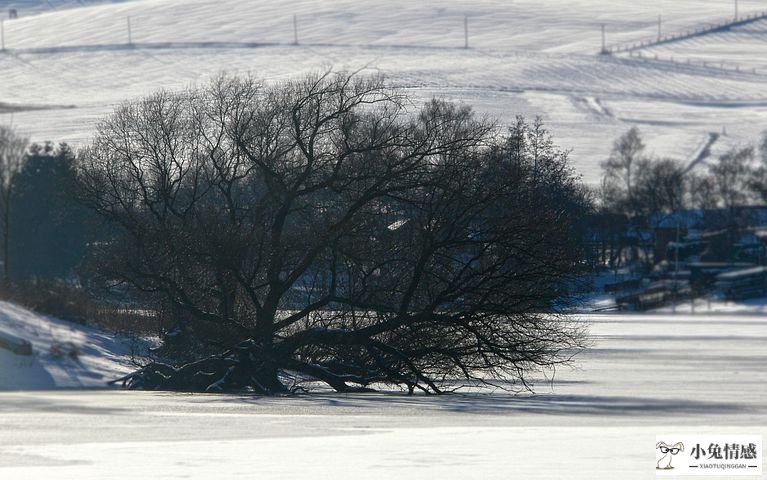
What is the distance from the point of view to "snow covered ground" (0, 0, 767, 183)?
67.3 metres

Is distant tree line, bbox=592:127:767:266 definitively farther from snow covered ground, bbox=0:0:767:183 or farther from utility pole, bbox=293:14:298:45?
utility pole, bbox=293:14:298:45

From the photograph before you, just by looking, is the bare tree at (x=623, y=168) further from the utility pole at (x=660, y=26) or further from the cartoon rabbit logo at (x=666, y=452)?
the cartoon rabbit logo at (x=666, y=452)

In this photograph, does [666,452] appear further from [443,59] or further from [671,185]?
[443,59]

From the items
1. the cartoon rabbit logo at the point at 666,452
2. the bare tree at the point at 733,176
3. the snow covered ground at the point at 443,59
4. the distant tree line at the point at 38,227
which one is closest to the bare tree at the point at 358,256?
the cartoon rabbit logo at the point at 666,452

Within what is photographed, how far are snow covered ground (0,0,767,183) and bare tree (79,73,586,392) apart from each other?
3688 cm

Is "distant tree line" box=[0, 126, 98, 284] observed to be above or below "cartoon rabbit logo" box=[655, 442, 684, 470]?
below

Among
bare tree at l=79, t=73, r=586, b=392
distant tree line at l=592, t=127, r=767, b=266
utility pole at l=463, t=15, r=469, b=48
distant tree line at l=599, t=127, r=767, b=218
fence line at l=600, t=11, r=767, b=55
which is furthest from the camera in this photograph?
fence line at l=600, t=11, r=767, b=55

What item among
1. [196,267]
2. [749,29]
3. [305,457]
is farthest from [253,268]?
[749,29]

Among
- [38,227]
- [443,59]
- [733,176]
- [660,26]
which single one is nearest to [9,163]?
[38,227]

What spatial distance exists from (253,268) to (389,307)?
216 centimetres

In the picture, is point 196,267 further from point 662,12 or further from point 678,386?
point 662,12

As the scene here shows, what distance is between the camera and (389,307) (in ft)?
55.5

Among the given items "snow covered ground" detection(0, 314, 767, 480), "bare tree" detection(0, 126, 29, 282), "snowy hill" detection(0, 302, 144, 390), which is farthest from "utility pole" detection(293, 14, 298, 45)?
"snow covered ground" detection(0, 314, 767, 480)

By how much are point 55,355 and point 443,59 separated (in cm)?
6724
